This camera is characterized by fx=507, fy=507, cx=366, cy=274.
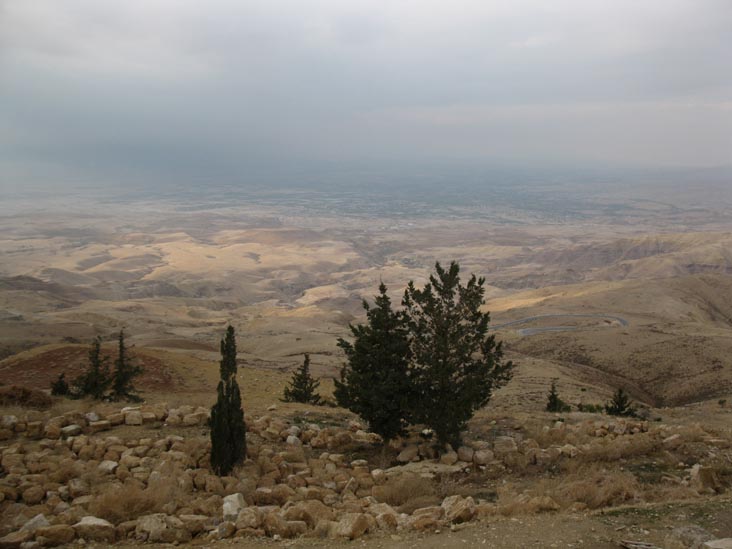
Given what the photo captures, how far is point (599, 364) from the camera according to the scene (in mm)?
41938

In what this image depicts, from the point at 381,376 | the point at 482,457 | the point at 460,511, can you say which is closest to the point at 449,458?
the point at 482,457

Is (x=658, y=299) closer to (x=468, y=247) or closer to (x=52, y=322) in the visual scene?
(x=52, y=322)

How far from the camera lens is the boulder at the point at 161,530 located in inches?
313

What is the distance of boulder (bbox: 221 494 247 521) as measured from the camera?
28.3 feet

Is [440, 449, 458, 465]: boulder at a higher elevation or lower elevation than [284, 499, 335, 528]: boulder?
lower

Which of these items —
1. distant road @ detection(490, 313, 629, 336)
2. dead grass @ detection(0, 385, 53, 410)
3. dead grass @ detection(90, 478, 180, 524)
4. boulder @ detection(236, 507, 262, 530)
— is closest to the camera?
boulder @ detection(236, 507, 262, 530)

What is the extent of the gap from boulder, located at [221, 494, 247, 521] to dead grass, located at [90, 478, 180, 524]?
3.35ft

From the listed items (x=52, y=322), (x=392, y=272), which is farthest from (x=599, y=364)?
(x=392, y=272)

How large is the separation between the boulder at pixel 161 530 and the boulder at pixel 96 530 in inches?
14.8

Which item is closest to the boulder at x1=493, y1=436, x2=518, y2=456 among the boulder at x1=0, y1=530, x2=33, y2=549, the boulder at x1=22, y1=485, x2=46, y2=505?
the boulder at x1=0, y1=530, x2=33, y2=549

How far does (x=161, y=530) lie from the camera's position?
7980mm

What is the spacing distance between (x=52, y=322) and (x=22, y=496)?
5304cm

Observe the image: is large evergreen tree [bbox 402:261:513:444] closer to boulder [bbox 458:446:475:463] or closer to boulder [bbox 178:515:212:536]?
boulder [bbox 458:446:475:463]

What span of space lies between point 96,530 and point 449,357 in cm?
810
